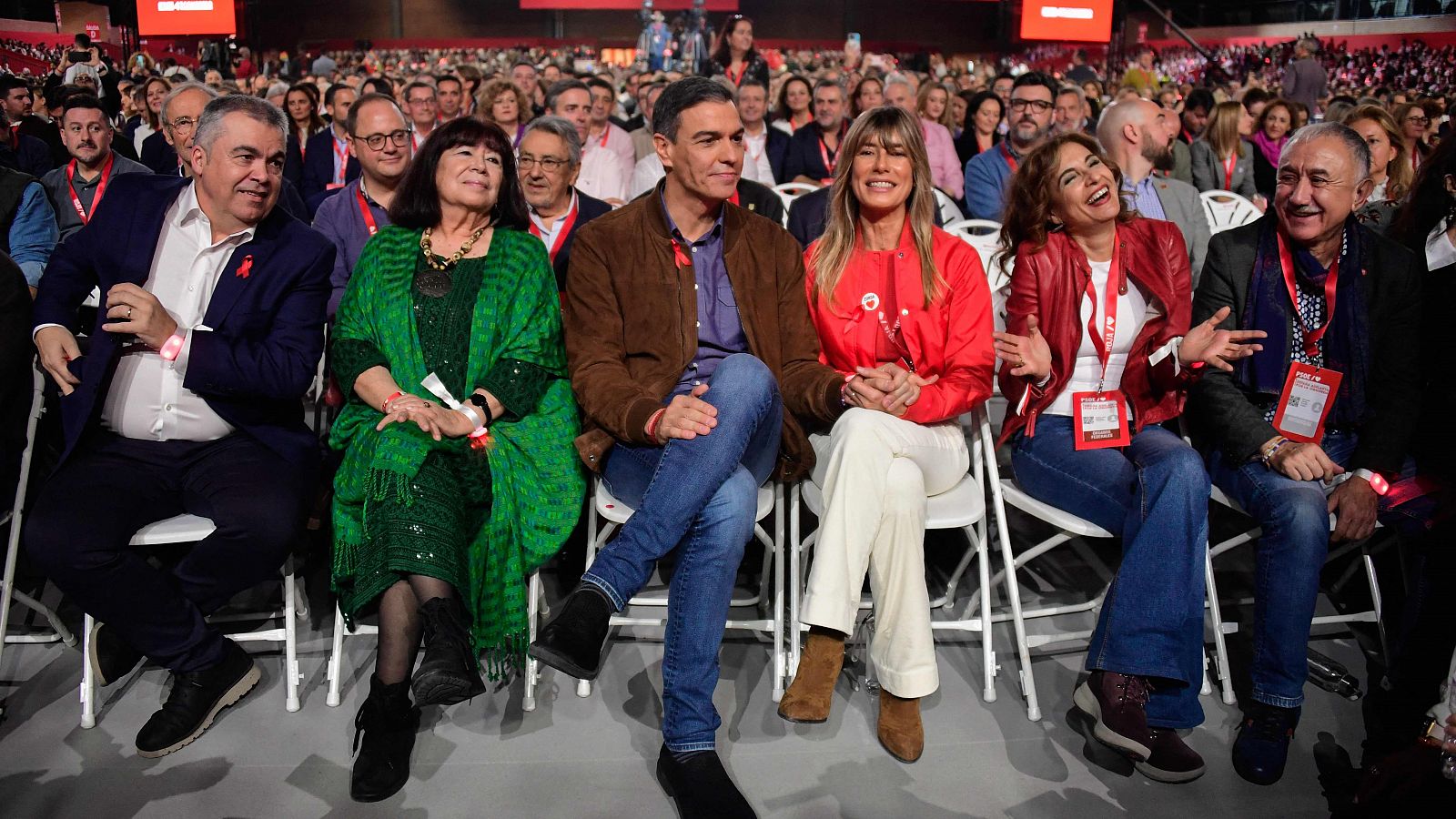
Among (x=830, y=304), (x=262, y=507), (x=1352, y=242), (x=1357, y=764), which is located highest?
(x=1352, y=242)

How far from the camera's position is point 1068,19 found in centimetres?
1445

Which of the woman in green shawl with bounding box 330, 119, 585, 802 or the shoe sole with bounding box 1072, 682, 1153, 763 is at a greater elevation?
the woman in green shawl with bounding box 330, 119, 585, 802

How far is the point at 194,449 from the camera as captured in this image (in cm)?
267

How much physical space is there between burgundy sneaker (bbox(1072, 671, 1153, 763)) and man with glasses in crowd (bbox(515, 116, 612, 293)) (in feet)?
7.26

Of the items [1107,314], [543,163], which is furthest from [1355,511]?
[543,163]

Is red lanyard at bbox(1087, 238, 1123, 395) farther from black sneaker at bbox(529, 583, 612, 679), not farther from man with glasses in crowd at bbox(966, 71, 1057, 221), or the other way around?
man with glasses in crowd at bbox(966, 71, 1057, 221)

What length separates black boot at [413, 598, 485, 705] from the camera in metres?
2.16

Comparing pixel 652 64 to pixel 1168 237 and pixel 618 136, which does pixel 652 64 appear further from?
pixel 1168 237

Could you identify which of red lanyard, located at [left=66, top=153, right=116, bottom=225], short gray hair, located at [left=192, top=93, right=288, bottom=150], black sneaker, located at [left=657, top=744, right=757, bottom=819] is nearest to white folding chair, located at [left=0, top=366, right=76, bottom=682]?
short gray hair, located at [left=192, top=93, right=288, bottom=150]

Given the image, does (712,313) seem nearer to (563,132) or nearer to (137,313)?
(563,132)

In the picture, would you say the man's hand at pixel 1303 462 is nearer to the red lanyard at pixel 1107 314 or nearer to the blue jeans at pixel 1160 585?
the blue jeans at pixel 1160 585

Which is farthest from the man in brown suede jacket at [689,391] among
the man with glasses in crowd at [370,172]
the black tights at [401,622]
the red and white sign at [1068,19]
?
the red and white sign at [1068,19]

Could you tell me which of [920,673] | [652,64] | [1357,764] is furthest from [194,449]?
[652,64]

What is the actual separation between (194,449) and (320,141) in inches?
131
